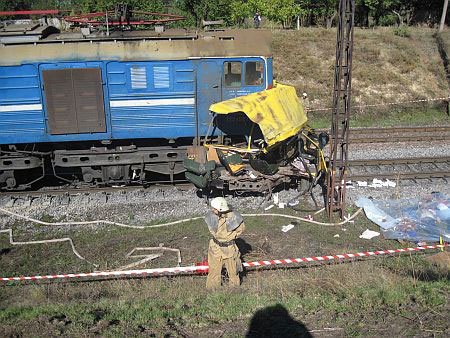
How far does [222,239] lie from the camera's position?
24.3 ft

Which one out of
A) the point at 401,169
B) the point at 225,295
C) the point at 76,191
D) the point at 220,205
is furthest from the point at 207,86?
the point at 225,295

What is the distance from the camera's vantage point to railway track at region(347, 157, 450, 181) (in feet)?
42.9

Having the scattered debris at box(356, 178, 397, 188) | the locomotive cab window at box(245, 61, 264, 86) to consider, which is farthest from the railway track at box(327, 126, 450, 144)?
the locomotive cab window at box(245, 61, 264, 86)

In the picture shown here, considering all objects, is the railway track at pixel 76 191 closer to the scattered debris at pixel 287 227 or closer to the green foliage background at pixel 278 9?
the scattered debris at pixel 287 227

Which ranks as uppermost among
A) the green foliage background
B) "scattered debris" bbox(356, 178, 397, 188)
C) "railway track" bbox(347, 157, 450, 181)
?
the green foliage background

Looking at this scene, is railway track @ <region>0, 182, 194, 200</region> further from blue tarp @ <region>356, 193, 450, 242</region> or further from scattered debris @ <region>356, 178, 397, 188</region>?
blue tarp @ <region>356, 193, 450, 242</region>

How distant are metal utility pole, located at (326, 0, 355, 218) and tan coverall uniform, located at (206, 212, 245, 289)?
4006 millimetres

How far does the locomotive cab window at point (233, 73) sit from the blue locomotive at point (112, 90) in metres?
0.03

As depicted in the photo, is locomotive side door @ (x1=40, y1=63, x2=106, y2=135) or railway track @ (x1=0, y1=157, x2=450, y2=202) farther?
railway track @ (x1=0, y1=157, x2=450, y2=202)

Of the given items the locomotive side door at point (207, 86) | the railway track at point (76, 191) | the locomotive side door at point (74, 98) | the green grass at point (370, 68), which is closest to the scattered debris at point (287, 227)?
the railway track at point (76, 191)

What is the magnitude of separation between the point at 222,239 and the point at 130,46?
21.1ft

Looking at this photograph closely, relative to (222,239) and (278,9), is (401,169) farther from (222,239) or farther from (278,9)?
(278,9)

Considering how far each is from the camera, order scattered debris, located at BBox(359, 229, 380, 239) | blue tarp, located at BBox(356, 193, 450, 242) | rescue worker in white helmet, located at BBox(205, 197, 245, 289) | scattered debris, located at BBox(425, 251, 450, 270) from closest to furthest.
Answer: rescue worker in white helmet, located at BBox(205, 197, 245, 289)
scattered debris, located at BBox(425, 251, 450, 270)
blue tarp, located at BBox(356, 193, 450, 242)
scattered debris, located at BBox(359, 229, 380, 239)

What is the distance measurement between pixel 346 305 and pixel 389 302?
60 centimetres
